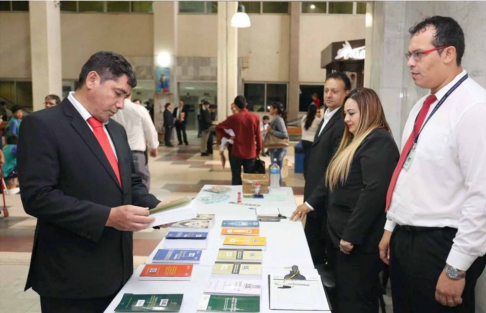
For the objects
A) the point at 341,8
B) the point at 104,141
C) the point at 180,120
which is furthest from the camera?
the point at 341,8

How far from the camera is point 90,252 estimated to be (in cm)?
178

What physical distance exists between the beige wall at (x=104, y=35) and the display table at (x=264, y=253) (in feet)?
50.0

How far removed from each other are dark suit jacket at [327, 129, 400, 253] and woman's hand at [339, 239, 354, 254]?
21 mm

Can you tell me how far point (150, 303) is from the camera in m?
1.69

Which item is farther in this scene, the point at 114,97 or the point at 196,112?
the point at 196,112

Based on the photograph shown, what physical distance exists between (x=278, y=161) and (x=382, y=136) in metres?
5.85

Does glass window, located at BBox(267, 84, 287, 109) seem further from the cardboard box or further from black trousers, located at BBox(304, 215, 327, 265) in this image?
black trousers, located at BBox(304, 215, 327, 265)

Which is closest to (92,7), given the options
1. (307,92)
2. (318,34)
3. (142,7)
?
(142,7)

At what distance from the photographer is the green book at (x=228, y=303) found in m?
1.63

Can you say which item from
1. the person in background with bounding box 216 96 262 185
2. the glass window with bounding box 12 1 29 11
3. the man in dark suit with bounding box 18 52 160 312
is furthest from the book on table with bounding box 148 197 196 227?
the glass window with bounding box 12 1 29 11

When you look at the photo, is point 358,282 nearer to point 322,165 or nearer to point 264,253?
point 264,253

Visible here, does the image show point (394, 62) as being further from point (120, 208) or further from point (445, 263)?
point (120, 208)

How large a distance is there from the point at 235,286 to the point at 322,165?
5.33 feet

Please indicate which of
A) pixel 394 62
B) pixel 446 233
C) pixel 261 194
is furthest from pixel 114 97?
pixel 394 62
